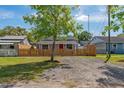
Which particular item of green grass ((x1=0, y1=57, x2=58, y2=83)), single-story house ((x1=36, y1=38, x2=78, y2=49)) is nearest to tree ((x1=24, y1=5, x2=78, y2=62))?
green grass ((x1=0, y1=57, x2=58, y2=83))

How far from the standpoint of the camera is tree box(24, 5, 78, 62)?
27.9 m

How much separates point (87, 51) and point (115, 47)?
1564 centimetres

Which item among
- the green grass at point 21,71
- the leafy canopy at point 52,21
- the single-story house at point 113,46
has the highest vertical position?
the leafy canopy at point 52,21

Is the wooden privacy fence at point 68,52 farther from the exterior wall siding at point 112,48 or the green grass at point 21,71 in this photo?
the green grass at point 21,71

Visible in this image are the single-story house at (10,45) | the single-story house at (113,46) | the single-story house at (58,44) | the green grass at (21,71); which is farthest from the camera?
the single-story house at (113,46)

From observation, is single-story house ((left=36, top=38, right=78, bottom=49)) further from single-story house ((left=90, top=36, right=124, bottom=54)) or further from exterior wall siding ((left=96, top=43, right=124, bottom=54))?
single-story house ((left=90, top=36, right=124, bottom=54))

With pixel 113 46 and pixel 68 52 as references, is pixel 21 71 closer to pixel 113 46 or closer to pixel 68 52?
pixel 68 52

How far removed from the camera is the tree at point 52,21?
1100 inches

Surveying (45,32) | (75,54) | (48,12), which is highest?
(48,12)

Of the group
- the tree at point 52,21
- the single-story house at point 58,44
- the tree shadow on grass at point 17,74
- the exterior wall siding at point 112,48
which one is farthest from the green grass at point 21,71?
the exterior wall siding at point 112,48

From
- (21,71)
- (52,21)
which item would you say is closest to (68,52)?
(52,21)

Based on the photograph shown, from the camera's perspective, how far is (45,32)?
28047 millimetres
